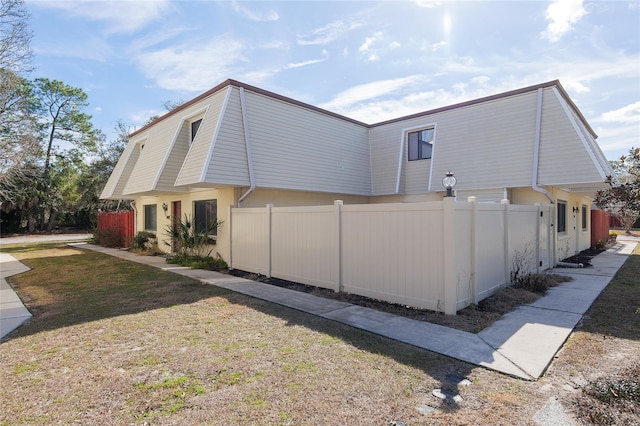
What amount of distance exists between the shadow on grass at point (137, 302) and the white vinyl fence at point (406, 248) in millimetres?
1560

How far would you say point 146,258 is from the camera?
1325 centimetres

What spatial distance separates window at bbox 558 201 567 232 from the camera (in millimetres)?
12109

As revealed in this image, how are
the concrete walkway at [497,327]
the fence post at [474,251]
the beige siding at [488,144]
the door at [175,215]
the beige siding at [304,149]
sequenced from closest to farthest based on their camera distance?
the concrete walkway at [497,327]
the fence post at [474,251]
the beige siding at [488,144]
the beige siding at [304,149]
the door at [175,215]

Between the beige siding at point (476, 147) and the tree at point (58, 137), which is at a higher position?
the tree at point (58, 137)

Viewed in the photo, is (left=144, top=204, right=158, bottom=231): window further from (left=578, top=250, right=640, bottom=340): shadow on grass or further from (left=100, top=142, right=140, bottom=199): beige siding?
(left=578, top=250, right=640, bottom=340): shadow on grass

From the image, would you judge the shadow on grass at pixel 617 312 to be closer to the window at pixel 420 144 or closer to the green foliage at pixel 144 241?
the window at pixel 420 144

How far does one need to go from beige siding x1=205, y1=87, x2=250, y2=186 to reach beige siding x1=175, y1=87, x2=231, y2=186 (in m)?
0.17

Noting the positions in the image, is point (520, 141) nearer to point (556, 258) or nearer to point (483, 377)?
point (556, 258)

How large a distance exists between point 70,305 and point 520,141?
12.9 metres

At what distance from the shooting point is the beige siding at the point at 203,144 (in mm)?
9695

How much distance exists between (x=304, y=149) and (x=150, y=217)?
9425 millimetres

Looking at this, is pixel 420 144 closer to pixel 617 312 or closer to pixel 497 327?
pixel 617 312

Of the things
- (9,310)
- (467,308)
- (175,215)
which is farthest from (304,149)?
(9,310)

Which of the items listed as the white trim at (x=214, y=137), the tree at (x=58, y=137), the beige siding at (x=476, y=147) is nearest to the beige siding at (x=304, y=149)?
the white trim at (x=214, y=137)
